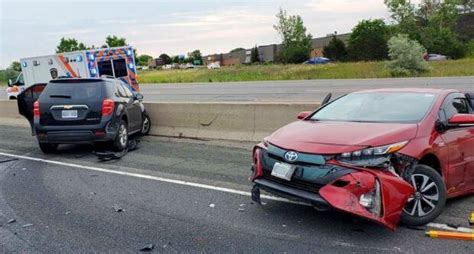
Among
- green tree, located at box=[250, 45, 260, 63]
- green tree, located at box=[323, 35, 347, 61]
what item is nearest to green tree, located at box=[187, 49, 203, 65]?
green tree, located at box=[250, 45, 260, 63]

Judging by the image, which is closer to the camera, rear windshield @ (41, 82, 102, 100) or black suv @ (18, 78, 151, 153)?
black suv @ (18, 78, 151, 153)

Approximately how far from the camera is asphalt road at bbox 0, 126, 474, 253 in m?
4.61

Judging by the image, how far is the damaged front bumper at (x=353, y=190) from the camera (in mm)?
4438

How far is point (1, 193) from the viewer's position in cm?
681

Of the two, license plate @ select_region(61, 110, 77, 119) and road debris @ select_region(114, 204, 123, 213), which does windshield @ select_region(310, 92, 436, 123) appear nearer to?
road debris @ select_region(114, 204, 123, 213)

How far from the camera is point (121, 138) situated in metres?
10.2

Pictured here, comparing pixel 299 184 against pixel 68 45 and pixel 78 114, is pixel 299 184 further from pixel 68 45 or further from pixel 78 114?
pixel 68 45

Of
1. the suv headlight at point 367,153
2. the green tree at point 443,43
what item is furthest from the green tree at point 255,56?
the suv headlight at point 367,153

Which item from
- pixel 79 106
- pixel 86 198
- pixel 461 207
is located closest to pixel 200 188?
pixel 86 198

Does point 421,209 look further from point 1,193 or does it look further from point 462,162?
point 1,193

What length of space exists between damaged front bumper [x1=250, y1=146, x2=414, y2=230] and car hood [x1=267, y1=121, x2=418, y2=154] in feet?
0.63

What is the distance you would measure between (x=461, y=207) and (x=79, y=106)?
23.3 feet

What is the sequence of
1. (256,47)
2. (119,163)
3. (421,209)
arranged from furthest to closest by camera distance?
(256,47)
(119,163)
(421,209)

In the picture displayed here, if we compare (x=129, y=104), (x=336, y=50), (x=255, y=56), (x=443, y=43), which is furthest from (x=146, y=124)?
(x=255, y=56)
